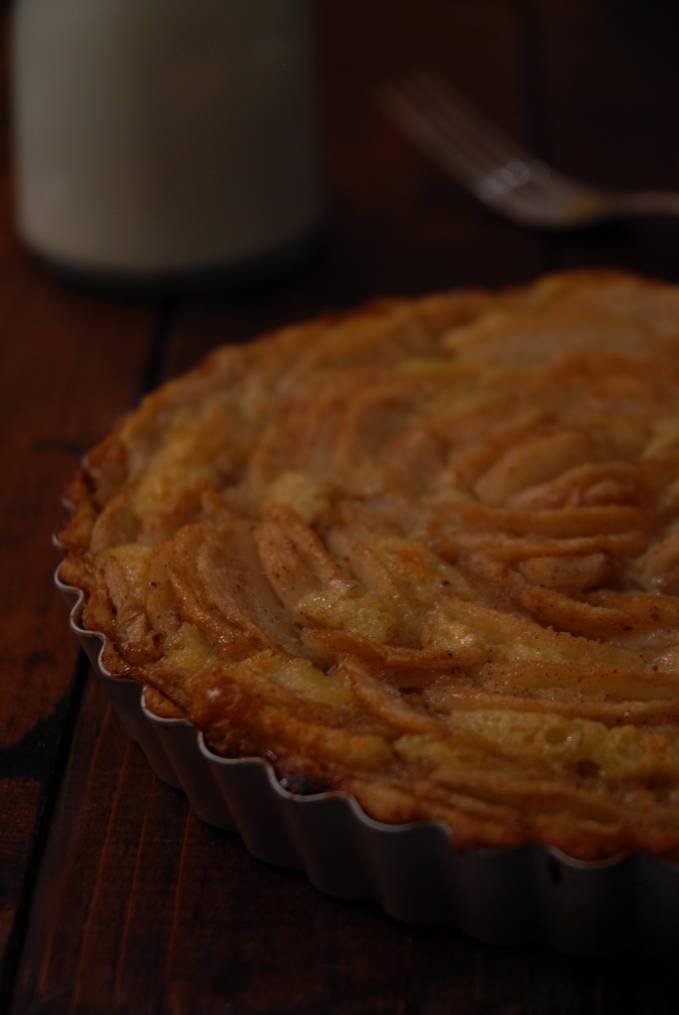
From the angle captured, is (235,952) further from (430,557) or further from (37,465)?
(37,465)

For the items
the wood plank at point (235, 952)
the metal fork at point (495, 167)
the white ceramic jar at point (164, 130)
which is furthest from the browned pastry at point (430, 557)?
the metal fork at point (495, 167)

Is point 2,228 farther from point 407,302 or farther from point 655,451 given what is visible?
point 655,451

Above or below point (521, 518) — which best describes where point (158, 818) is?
below

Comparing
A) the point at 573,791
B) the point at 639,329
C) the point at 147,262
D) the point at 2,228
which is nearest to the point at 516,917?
the point at 573,791

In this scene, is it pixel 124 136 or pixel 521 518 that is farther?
pixel 124 136

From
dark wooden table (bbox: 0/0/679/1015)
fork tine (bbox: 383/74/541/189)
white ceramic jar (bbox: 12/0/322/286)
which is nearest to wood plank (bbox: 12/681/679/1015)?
dark wooden table (bbox: 0/0/679/1015)

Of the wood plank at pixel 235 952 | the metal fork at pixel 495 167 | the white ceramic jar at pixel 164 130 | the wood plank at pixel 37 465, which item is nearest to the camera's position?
the wood plank at pixel 235 952

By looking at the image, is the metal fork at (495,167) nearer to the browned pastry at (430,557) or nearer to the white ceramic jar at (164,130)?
the white ceramic jar at (164,130)
